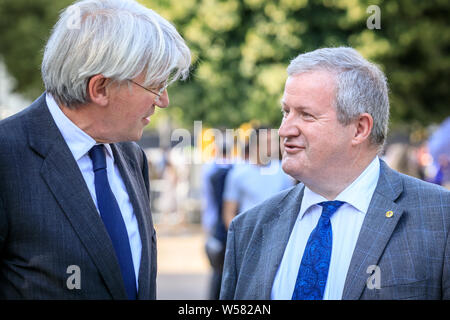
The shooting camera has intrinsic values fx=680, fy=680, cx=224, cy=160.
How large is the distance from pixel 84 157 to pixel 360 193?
1.11 metres

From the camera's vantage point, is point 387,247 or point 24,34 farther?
point 24,34

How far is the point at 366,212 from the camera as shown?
269 cm

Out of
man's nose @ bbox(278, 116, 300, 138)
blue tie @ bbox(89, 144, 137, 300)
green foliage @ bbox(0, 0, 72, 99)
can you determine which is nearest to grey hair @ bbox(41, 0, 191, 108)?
blue tie @ bbox(89, 144, 137, 300)

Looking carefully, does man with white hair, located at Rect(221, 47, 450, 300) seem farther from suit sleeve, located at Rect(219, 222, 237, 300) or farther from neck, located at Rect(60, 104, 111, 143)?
neck, located at Rect(60, 104, 111, 143)

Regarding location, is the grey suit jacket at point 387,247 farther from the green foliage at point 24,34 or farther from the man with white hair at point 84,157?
the green foliage at point 24,34

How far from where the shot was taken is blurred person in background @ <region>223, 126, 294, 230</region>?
6.27 meters

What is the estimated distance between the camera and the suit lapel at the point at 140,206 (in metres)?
2.69

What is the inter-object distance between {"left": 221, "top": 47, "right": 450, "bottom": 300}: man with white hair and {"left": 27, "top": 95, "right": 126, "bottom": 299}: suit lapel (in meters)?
0.64

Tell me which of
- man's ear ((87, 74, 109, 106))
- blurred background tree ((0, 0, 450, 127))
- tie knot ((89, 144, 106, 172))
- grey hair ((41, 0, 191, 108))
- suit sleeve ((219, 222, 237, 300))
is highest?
blurred background tree ((0, 0, 450, 127))

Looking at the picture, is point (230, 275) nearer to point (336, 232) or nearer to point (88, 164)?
point (336, 232)

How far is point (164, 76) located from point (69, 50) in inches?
14.7

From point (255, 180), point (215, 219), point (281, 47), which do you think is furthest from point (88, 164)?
point (281, 47)

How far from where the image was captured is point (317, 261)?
105 inches

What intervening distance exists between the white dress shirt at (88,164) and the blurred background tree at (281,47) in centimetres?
1118
